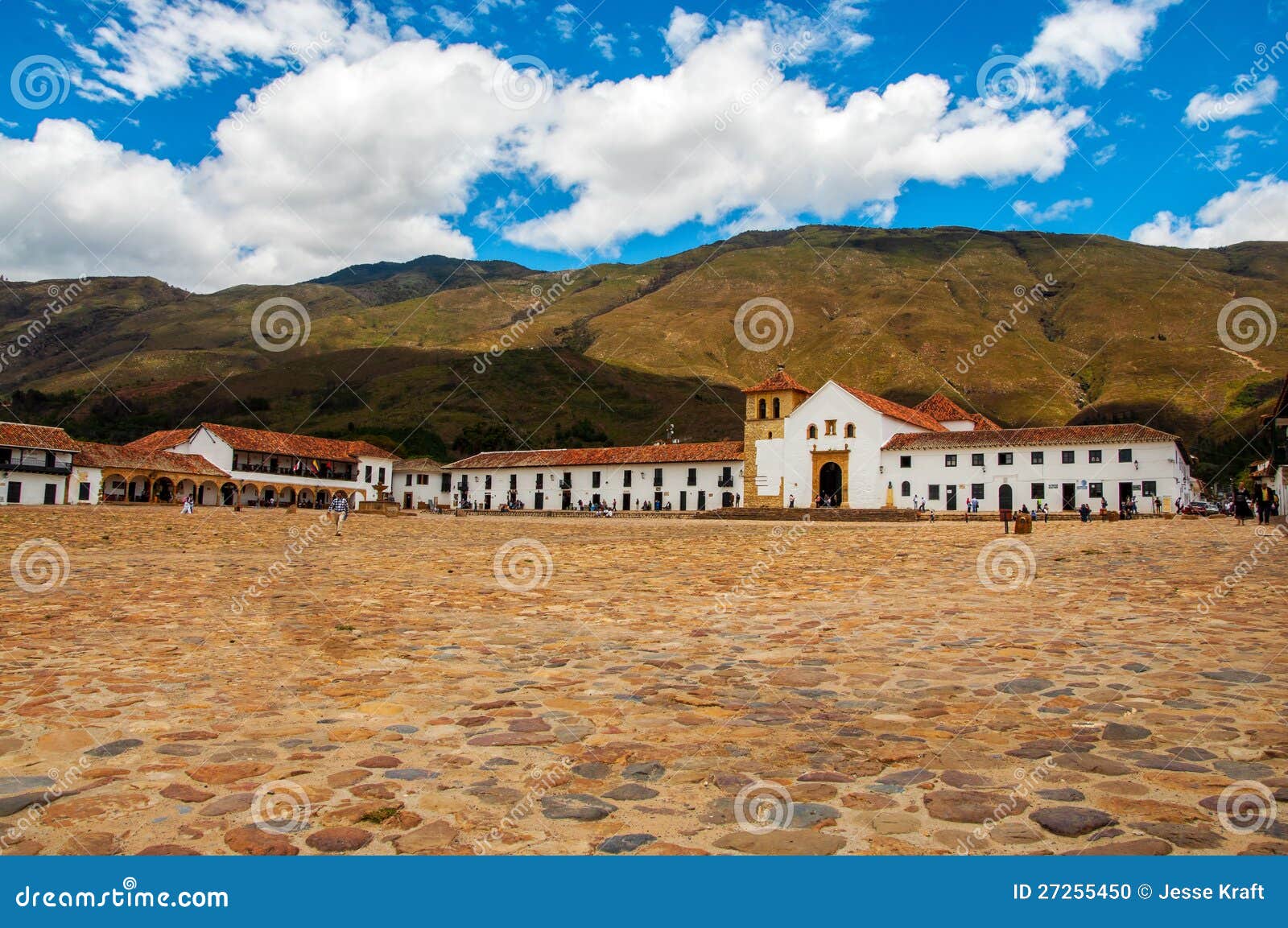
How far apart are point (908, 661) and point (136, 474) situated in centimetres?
5459

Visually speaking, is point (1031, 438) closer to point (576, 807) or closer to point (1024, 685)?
point (1024, 685)

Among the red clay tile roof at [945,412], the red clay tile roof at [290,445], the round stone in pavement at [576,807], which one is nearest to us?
the round stone in pavement at [576,807]

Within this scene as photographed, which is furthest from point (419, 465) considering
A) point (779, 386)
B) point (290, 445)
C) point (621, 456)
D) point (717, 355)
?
point (717, 355)

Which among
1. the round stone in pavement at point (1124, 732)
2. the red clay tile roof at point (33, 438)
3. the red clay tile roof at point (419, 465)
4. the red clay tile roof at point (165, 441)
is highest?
the red clay tile roof at point (165, 441)

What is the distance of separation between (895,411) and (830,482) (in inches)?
226

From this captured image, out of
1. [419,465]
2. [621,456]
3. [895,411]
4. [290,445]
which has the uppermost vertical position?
[895,411]

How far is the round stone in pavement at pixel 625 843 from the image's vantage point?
8.68 feet

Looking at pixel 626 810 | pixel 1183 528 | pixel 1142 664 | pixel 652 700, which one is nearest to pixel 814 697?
pixel 652 700

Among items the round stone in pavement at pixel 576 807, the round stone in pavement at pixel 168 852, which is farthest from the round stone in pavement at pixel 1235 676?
the round stone in pavement at pixel 168 852

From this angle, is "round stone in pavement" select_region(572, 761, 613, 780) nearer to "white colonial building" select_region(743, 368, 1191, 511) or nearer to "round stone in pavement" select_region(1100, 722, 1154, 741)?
"round stone in pavement" select_region(1100, 722, 1154, 741)

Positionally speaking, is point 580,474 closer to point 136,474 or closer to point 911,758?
point 136,474

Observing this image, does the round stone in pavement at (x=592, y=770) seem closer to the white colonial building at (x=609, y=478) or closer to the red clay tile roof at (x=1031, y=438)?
the red clay tile roof at (x=1031, y=438)

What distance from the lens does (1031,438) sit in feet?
144

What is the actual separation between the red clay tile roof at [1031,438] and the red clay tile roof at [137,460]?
140 feet
